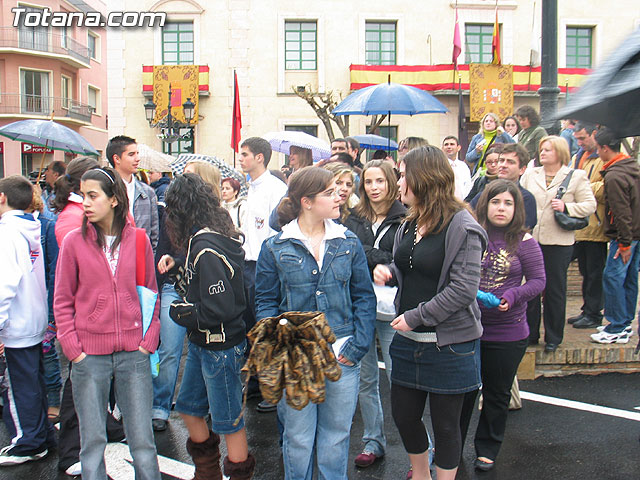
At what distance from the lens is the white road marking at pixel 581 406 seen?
179 inches

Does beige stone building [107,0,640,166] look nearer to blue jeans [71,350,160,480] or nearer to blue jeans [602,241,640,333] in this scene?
blue jeans [602,241,640,333]

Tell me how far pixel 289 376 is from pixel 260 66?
70.2 feet

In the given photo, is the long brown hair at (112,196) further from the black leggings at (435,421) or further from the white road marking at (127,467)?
the black leggings at (435,421)

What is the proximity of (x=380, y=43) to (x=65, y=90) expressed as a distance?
2454 centimetres

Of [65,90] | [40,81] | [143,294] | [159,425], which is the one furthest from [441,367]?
[65,90]

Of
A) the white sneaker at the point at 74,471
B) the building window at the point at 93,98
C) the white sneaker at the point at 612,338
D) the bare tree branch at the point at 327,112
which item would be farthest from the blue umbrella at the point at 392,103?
the building window at the point at 93,98

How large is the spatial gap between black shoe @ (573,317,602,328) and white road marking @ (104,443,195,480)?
441cm

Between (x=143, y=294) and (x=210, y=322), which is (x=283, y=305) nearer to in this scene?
(x=210, y=322)

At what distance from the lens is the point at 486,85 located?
71.8ft

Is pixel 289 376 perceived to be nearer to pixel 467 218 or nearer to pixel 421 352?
pixel 421 352

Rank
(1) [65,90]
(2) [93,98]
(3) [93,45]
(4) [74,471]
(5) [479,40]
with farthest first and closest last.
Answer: (3) [93,45], (2) [93,98], (1) [65,90], (5) [479,40], (4) [74,471]

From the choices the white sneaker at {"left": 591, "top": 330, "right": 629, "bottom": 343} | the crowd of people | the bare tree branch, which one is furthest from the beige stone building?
the crowd of people

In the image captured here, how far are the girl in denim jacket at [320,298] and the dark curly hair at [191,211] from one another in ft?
1.62

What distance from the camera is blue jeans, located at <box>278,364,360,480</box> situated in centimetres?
308
